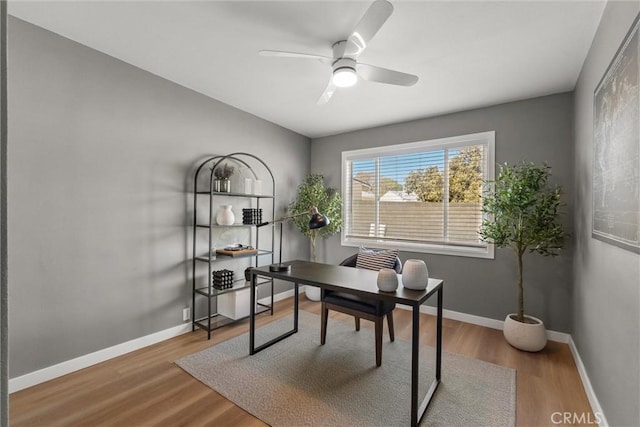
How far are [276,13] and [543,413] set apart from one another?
10.4 feet

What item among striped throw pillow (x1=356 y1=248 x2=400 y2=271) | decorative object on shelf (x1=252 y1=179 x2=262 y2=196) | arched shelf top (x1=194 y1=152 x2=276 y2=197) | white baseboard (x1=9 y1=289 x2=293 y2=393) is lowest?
white baseboard (x1=9 y1=289 x2=293 y2=393)

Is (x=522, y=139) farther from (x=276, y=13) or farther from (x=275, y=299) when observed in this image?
(x=275, y=299)

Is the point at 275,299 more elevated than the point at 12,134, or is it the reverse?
the point at 12,134

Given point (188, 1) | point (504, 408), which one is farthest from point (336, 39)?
point (504, 408)

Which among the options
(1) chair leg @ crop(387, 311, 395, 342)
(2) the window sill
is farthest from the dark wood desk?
(2) the window sill

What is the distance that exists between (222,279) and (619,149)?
3249 mm

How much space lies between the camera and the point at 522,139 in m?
3.11

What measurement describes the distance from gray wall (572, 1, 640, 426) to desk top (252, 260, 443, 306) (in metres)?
0.93

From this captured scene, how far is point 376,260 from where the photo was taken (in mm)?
2910

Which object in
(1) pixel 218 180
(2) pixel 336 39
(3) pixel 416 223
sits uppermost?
(2) pixel 336 39

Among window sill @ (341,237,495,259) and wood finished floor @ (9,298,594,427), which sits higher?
window sill @ (341,237,495,259)

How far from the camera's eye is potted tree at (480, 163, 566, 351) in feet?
8.66

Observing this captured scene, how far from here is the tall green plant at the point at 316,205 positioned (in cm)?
412

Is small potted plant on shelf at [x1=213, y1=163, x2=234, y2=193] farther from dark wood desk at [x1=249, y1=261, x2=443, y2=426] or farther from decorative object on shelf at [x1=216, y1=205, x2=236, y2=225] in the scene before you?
dark wood desk at [x1=249, y1=261, x2=443, y2=426]
